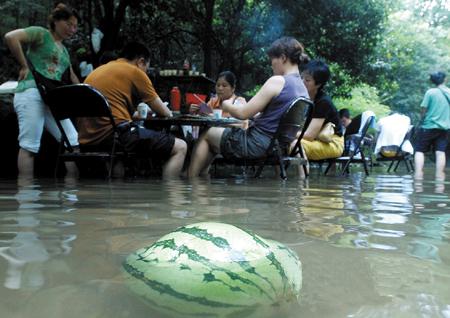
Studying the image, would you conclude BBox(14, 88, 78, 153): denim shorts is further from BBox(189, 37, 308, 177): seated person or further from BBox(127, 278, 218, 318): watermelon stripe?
BBox(127, 278, 218, 318): watermelon stripe

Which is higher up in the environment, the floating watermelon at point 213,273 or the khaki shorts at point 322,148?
the floating watermelon at point 213,273

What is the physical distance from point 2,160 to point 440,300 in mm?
6230

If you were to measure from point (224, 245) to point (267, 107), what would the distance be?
401 centimetres

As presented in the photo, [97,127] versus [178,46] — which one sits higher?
[178,46]

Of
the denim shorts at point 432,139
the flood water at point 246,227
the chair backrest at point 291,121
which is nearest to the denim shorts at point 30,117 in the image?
the flood water at point 246,227

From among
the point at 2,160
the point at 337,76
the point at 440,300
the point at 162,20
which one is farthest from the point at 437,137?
the point at 337,76

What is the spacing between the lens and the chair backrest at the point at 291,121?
4.74m

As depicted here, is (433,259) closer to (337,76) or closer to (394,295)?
(394,295)

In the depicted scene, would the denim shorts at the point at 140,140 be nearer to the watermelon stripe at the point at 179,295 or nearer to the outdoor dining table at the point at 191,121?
the outdoor dining table at the point at 191,121

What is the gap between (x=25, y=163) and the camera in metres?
5.02

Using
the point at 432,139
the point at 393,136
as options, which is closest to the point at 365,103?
the point at 393,136

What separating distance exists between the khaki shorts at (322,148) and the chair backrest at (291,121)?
1.18 metres

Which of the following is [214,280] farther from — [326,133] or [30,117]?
[326,133]

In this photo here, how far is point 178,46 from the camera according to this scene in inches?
653
